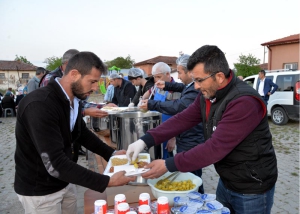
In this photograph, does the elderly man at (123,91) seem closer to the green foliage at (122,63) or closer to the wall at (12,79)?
the wall at (12,79)

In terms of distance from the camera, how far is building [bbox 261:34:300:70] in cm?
1714

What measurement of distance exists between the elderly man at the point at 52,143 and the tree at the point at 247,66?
22.7 metres

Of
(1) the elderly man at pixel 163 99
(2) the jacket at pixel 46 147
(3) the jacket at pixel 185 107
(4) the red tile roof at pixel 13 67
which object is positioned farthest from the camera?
(4) the red tile roof at pixel 13 67

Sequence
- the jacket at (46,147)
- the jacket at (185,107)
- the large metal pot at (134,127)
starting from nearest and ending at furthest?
the jacket at (46,147)
the large metal pot at (134,127)
the jacket at (185,107)

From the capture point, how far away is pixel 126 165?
6.28ft

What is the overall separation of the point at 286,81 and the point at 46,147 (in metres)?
8.80

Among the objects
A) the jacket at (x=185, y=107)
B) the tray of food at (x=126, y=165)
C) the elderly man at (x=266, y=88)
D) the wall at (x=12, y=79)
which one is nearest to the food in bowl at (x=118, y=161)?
the tray of food at (x=126, y=165)

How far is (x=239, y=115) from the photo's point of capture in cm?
144

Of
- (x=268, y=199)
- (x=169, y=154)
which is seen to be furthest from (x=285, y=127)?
(x=268, y=199)

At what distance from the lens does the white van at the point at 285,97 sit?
798cm

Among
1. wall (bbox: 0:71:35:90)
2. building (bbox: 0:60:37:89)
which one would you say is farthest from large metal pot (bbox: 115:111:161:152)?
building (bbox: 0:60:37:89)

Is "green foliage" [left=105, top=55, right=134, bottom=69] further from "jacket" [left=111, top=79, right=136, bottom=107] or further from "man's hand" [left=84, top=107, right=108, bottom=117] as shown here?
"man's hand" [left=84, top=107, right=108, bottom=117]

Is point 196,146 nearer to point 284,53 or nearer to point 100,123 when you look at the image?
point 100,123

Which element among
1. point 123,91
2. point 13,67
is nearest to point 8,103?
point 123,91
